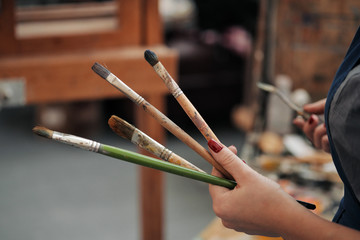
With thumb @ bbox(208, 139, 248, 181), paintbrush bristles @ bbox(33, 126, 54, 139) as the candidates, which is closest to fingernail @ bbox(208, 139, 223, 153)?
thumb @ bbox(208, 139, 248, 181)

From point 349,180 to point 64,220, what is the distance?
229 cm

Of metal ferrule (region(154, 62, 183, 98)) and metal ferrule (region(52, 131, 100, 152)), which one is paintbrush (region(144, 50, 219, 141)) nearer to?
metal ferrule (region(154, 62, 183, 98))

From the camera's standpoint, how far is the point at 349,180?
2.07 feet

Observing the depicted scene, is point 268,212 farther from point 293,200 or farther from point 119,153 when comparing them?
point 119,153

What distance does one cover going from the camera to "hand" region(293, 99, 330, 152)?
36.3 inches

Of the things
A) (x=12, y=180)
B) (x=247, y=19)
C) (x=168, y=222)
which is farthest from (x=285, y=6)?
(x=12, y=180)

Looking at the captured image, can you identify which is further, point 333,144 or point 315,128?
point 315,128

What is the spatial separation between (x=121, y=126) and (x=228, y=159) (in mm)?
172

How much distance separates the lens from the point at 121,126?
722 millimetres

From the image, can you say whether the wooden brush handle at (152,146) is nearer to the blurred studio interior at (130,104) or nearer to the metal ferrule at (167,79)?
the metal ferrule at (167,79)

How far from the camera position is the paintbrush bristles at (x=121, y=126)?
717 mm

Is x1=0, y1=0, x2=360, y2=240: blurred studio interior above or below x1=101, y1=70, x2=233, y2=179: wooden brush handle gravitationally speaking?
below

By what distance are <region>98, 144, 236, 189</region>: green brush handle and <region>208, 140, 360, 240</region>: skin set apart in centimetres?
3

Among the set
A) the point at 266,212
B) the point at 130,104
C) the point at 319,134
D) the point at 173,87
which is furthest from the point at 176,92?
the point at 130,104
